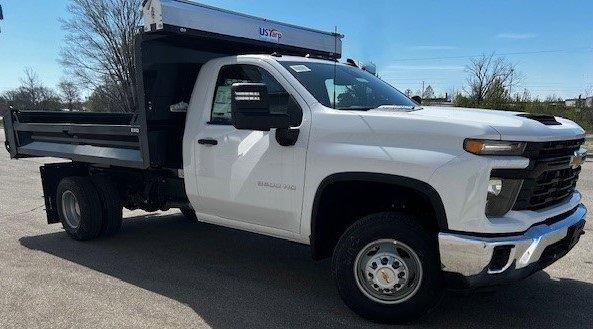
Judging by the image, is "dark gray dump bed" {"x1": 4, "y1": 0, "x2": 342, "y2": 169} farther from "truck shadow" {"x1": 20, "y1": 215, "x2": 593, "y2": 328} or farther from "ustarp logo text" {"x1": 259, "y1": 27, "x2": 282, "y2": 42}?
"truck shadow" {"x1": 20, "y1": 215, "x2": 593, "y2": 328}

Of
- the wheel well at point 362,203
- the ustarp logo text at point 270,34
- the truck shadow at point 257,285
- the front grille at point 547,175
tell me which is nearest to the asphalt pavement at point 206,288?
the truck shadow at point 257,285

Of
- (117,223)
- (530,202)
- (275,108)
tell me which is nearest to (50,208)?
(117,223)

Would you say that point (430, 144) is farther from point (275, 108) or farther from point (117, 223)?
point (117, 223)

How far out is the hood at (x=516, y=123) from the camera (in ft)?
10.6

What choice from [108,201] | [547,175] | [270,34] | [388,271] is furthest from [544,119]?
[108,201]

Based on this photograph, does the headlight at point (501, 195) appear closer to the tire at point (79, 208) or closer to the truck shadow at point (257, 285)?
the truck shadow at point (257, 285)

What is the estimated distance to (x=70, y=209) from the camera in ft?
21.2

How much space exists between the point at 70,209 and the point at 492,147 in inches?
205

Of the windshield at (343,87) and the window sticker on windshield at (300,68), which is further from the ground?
the window sticker on windshield at (300,68)

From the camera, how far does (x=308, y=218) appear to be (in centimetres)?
404

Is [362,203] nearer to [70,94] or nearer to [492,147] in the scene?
[492,147]

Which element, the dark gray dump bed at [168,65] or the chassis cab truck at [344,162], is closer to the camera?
the chassis cab truck at [344,162]

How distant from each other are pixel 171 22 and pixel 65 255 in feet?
9.35

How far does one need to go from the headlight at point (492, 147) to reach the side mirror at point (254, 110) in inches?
54.9
